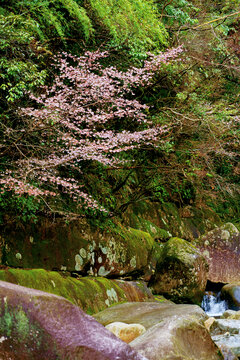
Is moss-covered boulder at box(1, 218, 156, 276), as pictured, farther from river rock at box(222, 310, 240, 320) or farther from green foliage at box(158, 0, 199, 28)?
green foliage at box(158, 0, 199, 28)

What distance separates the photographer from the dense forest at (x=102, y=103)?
656cm

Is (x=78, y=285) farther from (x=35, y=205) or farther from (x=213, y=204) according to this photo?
(x=213, y=204)

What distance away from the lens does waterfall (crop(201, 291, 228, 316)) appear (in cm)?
986

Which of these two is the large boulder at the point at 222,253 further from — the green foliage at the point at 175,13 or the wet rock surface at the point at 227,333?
the green foliage at the point at 175,13

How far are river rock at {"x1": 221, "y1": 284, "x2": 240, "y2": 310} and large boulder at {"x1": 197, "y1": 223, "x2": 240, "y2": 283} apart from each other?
1.02 m

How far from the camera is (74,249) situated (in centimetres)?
745

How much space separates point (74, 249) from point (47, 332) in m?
5.13

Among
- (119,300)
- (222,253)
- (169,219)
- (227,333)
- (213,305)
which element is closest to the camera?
(227,333)

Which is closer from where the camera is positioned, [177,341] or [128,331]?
[177,341]

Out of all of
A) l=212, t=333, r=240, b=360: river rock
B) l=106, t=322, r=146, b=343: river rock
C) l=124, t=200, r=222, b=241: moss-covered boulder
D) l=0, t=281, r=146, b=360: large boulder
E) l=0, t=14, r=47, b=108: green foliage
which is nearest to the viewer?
l=0, t=281, r=146, b=360: large boulder

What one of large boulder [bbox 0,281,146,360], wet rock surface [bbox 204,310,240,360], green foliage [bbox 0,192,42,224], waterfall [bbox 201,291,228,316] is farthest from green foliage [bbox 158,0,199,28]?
large boulder [bbox 0,281,146,360]

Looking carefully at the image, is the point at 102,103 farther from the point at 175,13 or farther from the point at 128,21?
the point at 175,13

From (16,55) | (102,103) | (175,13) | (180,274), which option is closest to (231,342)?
Result: (180,274)

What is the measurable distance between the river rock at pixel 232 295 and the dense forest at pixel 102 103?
2.88 metres
